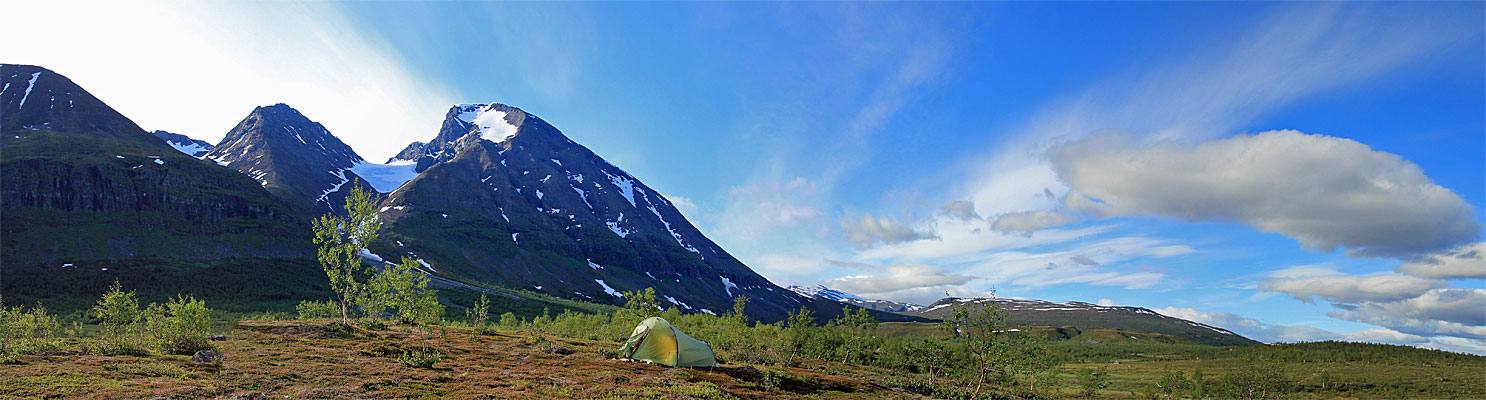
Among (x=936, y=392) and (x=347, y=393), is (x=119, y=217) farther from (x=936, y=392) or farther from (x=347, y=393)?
(x=936, y=392)

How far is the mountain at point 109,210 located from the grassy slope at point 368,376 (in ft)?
366

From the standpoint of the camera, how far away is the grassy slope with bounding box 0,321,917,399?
74.2ft

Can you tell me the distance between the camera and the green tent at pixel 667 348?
128ft

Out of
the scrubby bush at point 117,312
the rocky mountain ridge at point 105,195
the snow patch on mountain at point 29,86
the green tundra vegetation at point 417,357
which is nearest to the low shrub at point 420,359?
the green tundra vegetation at point 417,357

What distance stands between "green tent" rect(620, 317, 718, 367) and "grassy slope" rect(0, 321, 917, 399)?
46.2 inches

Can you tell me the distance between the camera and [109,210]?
134 meters

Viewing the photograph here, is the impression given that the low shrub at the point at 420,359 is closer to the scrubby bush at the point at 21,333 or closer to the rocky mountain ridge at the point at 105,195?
the scrubby bush at the point at 21,333

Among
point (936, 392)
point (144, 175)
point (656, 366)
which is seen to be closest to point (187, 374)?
point (656, 366)

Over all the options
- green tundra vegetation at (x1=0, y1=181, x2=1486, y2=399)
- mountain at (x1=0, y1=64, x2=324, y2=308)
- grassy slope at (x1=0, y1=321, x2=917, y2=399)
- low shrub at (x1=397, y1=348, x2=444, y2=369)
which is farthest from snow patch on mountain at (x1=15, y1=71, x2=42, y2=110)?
low shrub at (x1=397, y1=348, x2=444, y2=369)

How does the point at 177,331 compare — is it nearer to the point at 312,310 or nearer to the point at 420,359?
the point at 420,359

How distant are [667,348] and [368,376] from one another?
18768 mm

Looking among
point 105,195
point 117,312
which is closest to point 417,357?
point 117,312

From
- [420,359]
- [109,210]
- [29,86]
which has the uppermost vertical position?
[29,86]

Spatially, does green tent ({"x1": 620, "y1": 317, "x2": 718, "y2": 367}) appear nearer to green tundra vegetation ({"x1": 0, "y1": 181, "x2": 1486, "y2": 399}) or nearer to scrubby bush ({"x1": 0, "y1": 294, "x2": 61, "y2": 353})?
green tundra vegetation ({"x1": 0, "y1": 181, "x2": 1486, "y2": 399})
